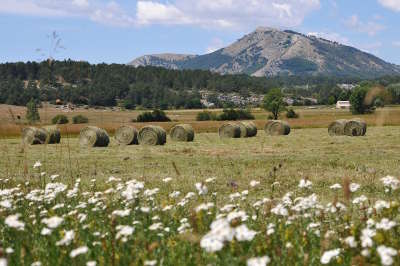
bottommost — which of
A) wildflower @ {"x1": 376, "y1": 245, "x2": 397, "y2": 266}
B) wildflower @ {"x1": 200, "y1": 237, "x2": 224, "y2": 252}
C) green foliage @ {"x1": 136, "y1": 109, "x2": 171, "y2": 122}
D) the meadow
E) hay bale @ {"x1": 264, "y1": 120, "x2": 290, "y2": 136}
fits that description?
green foliage @ {"x1": 136, "y1": 109, "x2": 171, "y2": 122}

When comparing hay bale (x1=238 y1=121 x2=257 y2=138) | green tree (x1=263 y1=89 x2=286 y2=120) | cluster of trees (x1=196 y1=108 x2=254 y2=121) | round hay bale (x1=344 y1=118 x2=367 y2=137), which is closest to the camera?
round hay bale (x1=344 y1=118 x2=367 y2=137)

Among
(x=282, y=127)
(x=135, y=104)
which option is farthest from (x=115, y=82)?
(x=282, y=127)

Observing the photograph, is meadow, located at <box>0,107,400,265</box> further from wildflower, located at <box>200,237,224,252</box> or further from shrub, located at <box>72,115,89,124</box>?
shrub, located at <box>72,115,89,124</box>

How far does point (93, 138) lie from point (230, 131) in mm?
13436

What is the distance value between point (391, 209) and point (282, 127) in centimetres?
4016

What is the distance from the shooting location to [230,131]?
141 feet

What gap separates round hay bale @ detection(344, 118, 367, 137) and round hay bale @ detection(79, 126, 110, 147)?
1882cm

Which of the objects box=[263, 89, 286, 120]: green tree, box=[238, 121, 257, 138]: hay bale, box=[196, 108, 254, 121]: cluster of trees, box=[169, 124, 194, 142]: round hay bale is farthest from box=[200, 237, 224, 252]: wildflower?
box=[263, 89, 286, 120]: green tree

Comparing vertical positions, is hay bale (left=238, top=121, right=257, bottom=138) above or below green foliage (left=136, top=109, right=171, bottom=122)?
above

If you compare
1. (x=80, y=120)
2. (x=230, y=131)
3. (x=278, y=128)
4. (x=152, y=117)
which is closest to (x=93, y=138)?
(x=230, y=131)

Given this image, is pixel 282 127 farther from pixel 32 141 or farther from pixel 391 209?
pixel 391 209

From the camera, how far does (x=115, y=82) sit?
169 m

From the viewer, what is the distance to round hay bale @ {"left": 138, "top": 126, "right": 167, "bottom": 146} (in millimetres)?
34500

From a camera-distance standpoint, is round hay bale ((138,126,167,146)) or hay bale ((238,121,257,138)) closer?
round hay bale ((138,126,167,146))
